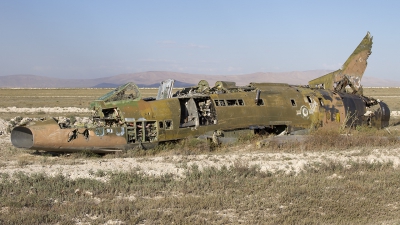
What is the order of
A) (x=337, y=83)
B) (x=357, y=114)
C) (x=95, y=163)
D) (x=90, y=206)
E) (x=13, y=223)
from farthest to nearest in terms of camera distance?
1. (x=337, y=83)
2. (x=357, y=114)
3. (x=95, y=163)
4. (x=90, y=206)
5. (x=13, y=223)

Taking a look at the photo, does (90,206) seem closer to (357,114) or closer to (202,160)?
(202,160)

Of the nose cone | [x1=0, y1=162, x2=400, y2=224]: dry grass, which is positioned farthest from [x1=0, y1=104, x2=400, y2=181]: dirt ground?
[x1=0, y1=162, x2=400, y2=224]: dry grass

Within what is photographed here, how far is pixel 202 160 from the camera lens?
14.6 meters

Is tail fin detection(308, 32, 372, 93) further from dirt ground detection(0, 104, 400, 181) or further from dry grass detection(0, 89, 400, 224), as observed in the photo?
dry grass detection(0, 89, 400, 224)

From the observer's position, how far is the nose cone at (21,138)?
15391 millimetres

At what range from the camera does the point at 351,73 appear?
987 inches

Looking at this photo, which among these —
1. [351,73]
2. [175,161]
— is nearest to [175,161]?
[175,161]

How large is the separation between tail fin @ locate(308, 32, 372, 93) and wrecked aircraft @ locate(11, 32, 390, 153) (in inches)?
46.8

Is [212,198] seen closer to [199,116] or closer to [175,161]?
[175,161]

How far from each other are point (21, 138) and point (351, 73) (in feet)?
58.2

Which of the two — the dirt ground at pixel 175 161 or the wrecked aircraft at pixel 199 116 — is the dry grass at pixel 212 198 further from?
the wrecked aircraft at pixel 199 116

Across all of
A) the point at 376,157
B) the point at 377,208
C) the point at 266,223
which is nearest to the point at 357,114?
the point at 376,157

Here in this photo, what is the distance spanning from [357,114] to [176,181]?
44.0 feet

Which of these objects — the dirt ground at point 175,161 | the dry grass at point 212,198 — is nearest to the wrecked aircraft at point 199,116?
the dirt ground at point 175,161
